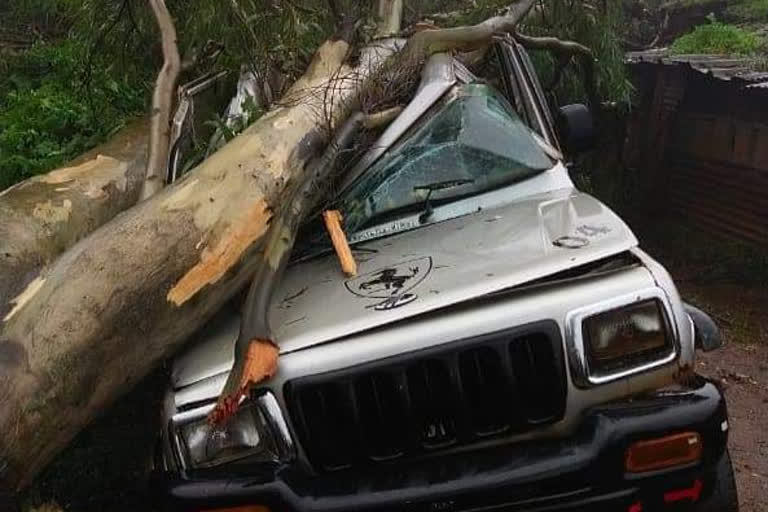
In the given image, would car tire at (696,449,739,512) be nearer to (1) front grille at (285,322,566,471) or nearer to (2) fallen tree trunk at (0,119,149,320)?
(1) front grille at (285,322,566,471)

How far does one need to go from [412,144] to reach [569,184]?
2.19 ft

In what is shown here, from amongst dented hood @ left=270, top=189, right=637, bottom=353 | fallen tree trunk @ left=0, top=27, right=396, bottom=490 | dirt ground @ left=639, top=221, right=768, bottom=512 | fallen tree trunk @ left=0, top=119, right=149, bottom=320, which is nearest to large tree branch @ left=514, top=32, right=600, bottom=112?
dirt ground @ left=639, top=221, right=768, bottom=512

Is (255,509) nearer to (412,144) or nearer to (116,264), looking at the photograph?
(116,264)

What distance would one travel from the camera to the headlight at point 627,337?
2.80 meters

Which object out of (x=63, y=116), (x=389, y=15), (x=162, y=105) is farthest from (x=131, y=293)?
(x=63, y=116)

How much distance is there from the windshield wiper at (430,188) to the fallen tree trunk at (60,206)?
1447 millimetres

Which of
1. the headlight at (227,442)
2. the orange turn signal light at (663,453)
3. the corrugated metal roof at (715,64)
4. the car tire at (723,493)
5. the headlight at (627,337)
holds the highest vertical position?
the headlight at (627,337)

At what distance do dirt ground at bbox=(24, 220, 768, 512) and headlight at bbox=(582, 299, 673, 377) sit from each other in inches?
61.1

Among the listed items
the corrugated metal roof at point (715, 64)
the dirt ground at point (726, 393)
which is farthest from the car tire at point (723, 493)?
the corrugated metal roof at point (715, 64)

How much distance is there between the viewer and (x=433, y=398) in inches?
108

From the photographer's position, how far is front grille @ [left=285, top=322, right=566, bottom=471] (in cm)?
274

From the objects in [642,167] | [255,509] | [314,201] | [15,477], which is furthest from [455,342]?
[642,167]

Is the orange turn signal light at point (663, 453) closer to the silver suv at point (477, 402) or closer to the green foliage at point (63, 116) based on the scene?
the silver suv at point (477, 402)

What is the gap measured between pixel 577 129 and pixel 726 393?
201 cm
